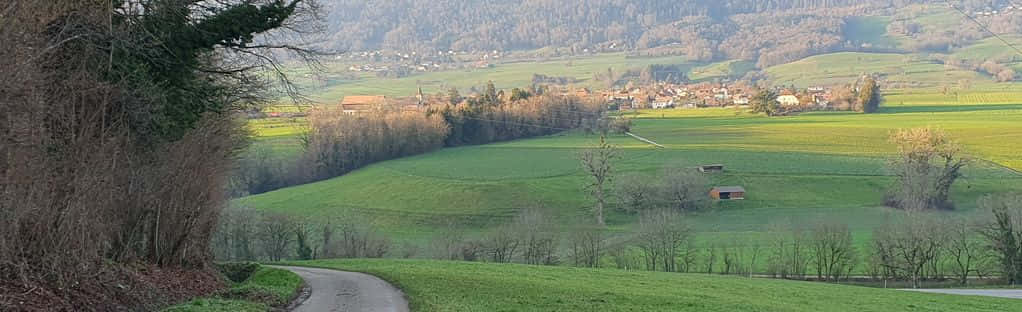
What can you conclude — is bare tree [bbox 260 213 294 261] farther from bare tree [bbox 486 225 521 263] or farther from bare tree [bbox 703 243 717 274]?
bare tree [bbox 703 243 717 274]

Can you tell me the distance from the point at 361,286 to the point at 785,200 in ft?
198

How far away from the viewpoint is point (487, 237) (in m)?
63.6

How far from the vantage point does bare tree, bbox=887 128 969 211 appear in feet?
238

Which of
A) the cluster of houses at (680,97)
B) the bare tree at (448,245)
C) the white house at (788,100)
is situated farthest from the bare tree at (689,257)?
the cluster of houses at (680,97)

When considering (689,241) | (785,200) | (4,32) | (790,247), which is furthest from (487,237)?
(4,32)

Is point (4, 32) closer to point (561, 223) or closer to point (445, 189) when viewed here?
point (561, 223)

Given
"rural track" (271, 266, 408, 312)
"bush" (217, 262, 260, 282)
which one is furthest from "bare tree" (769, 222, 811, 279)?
"bush" (217, 262, 260, 282)

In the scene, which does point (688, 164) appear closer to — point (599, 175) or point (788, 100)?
point (599, 175)

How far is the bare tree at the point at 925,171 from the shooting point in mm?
72625

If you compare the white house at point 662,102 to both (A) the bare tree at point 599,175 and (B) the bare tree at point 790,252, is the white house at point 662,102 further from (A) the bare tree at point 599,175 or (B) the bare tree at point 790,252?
(B) the bare tree at point 790,252

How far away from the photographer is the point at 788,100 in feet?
447

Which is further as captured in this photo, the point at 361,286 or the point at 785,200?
the point at 785,200

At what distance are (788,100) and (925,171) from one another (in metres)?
62.8

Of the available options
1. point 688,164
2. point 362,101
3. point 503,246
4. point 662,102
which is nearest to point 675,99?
point 662,102
